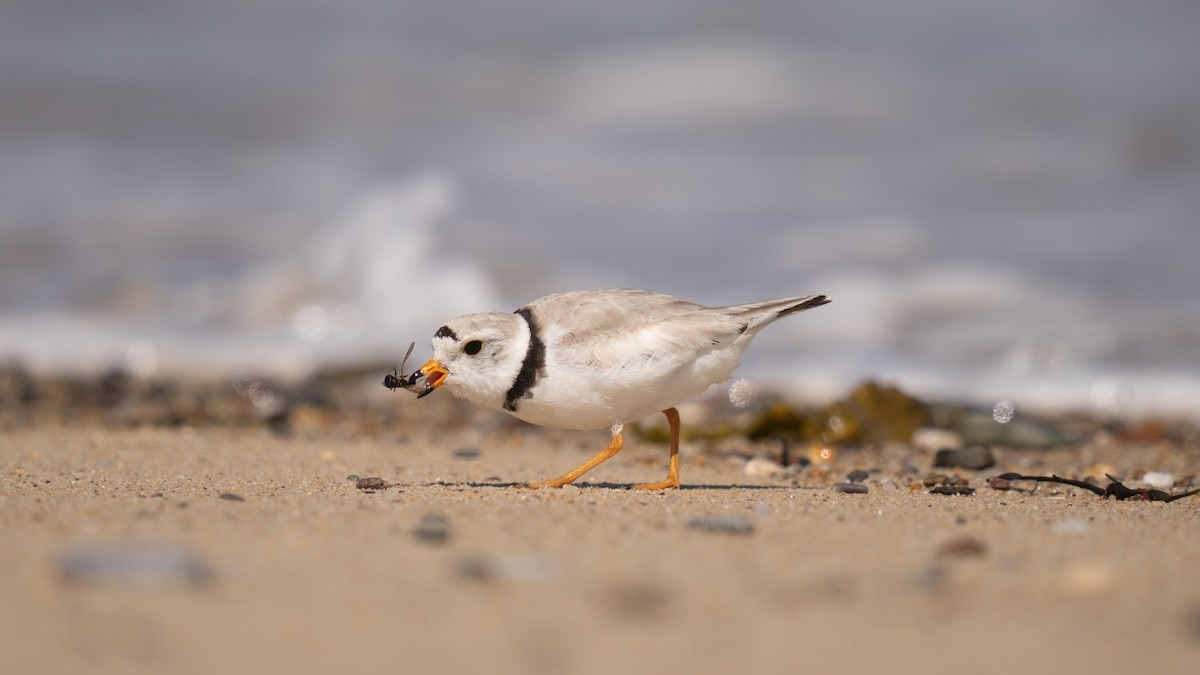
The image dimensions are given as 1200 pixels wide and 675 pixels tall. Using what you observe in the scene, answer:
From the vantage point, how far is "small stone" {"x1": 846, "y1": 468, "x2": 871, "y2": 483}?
591cm

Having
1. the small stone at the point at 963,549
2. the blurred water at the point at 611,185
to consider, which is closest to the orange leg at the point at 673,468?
the small stone at the point at 963,549

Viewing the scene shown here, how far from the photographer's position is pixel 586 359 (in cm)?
498

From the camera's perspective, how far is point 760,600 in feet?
9.37

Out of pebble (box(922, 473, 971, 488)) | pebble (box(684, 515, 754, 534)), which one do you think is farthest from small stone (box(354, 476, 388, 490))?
pebble (box(922, 473, 971, 488))

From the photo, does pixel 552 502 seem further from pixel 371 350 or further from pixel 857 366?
pixel 371 350

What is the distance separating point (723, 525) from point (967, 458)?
301 centimetres

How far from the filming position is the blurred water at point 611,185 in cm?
1101

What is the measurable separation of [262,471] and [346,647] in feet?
10.4

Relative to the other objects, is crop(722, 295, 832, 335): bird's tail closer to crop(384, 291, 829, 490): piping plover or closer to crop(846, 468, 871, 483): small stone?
crop(384, 291, 829, 490): piping plover

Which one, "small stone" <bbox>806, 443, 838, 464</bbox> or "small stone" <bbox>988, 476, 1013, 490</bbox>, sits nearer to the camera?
"small stone" <bbox>988, 476, 1013, 490</bbox>

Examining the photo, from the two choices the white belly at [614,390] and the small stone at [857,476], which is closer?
the white belly at [614,390]

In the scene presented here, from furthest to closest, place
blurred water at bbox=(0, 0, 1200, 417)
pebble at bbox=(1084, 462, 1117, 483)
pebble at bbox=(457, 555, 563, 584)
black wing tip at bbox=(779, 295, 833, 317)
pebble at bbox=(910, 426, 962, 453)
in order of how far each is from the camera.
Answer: blurred water at bbox=(0, 0, 1200, 417) → pebble at bbox=(910, 426, 962, 453) → pebble at bbox=(1084, 462, 1117, 483) → black wing tip at bbox=(779, 295, 833, 317) → pebble at bbox=(457, 555, 563, 584)

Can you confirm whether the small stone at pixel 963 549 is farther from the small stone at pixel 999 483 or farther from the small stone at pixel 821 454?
the small stone at pixel 821 454

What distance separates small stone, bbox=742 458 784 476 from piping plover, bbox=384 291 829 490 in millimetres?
1121
